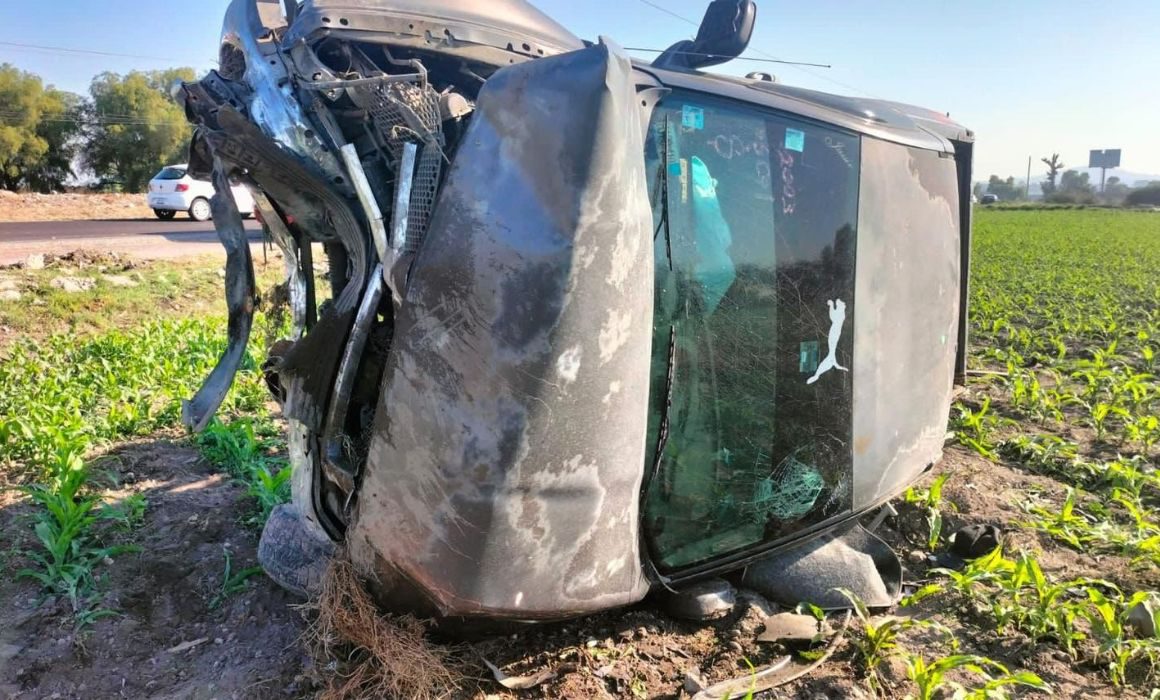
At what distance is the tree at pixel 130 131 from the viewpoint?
33969 mm

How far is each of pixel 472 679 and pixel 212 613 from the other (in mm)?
1141

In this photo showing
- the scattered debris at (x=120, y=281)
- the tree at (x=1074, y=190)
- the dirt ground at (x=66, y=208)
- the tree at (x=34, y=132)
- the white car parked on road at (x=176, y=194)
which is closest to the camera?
the scattered debris at (x=120, y=281)

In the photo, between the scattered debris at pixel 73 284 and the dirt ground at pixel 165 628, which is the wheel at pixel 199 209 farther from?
the dirt ground at pixel 165 628

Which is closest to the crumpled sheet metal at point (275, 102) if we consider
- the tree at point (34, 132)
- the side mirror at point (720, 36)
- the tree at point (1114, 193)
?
the side mirror at point (720, 36)

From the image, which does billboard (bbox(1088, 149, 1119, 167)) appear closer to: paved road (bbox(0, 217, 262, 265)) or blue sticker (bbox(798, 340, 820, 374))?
paved road (bbox(0, 217, 262, 265))

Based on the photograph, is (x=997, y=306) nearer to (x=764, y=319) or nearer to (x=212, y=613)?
(x=764, y=319)

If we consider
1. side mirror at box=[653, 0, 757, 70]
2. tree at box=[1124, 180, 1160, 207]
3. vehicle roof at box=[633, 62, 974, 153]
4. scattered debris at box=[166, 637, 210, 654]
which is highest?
tree at box=[1124, 180, 1160, 207]

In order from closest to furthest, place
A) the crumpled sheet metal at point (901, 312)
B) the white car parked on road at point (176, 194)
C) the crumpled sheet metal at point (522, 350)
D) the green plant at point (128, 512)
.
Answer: the crumpled sheet metal at point (522, 350) → the crumpled sheet metal at point (901, 312) → the green plant at point (128, 512) → the white car parked on road at point (176, 194)

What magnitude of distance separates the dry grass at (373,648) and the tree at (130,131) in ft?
121

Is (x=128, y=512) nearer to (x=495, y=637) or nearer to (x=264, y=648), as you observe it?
(x=264, y=648)

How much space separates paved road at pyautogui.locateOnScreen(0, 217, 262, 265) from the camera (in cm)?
1082

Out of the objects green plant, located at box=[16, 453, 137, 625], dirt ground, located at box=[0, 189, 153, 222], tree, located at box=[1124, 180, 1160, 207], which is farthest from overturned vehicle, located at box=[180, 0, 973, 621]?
tree, located at box=[1124, 180, 1160, 207]

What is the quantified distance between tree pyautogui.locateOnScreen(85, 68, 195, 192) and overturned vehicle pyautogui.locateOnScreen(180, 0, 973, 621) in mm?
36536

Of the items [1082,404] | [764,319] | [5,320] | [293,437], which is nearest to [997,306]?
[1082,404]
